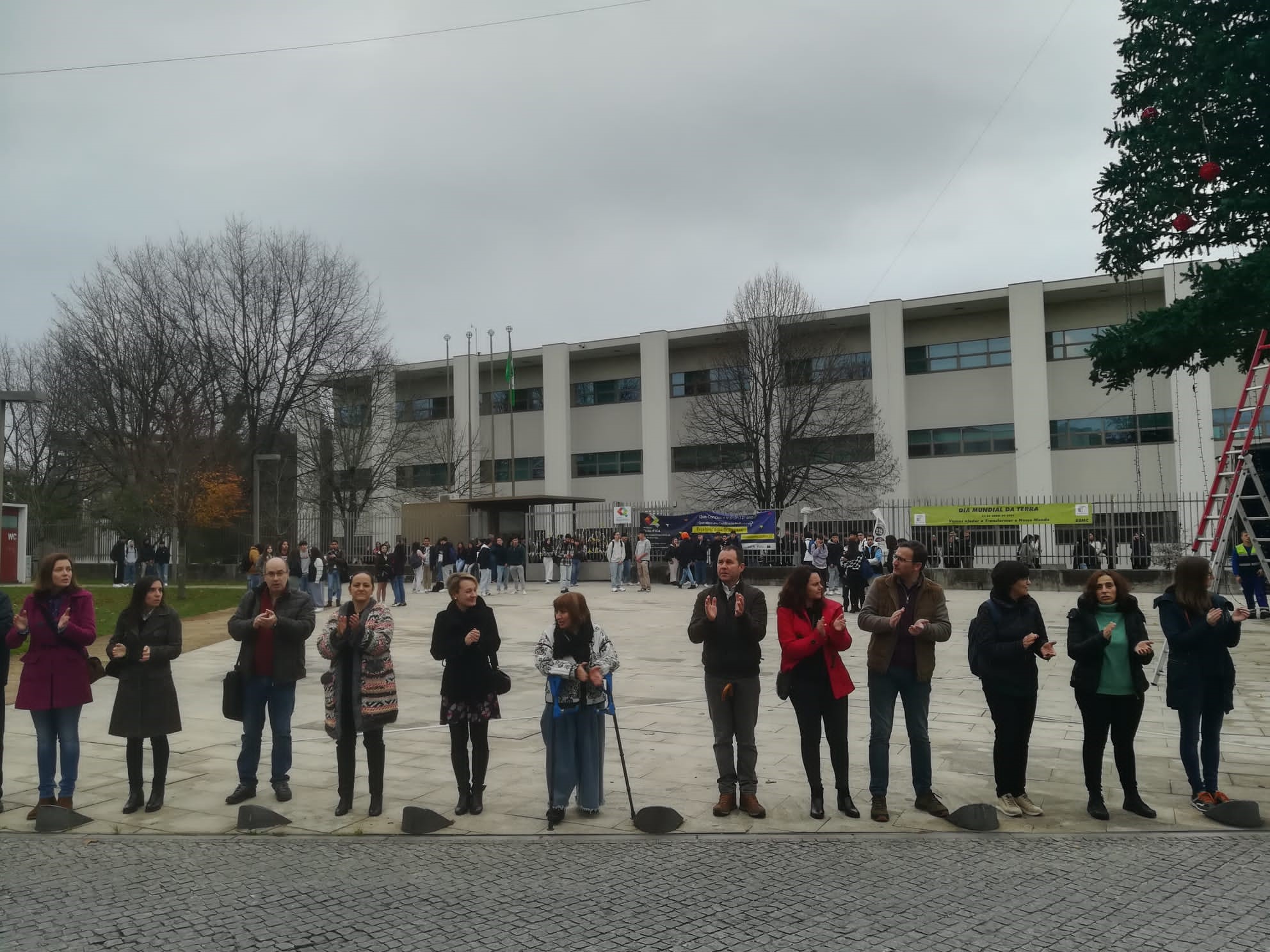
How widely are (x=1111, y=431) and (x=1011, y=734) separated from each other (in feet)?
123

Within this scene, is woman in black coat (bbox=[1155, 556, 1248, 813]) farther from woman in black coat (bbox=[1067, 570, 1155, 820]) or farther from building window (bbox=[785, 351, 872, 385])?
building window (bbox=[785, 351, 872, 385])

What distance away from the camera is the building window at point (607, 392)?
163ft

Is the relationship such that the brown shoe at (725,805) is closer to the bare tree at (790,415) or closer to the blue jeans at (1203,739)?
the blue jeans at (1203,739)

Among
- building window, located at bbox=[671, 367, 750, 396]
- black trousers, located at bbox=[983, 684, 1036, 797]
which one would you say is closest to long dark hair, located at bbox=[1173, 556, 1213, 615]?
black trousers, located at bbox=[983, 684, 1036, 797]

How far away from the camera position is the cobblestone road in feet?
15.2

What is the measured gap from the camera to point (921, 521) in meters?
32.2

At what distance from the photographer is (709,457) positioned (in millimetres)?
45719

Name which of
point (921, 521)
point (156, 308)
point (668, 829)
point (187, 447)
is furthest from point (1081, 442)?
point (668, 829)

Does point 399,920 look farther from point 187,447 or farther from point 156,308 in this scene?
point 156,308

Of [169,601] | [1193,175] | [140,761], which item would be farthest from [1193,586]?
[169,601]

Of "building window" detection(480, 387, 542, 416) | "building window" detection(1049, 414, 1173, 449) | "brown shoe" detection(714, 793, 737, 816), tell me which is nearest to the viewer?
"brown shoe" detection(714, 793, 737, 816)

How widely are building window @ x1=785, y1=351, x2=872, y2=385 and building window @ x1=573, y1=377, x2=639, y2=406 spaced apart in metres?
10.1

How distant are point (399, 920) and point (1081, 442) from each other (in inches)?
1607

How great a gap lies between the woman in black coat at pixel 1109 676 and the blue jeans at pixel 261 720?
557cm
